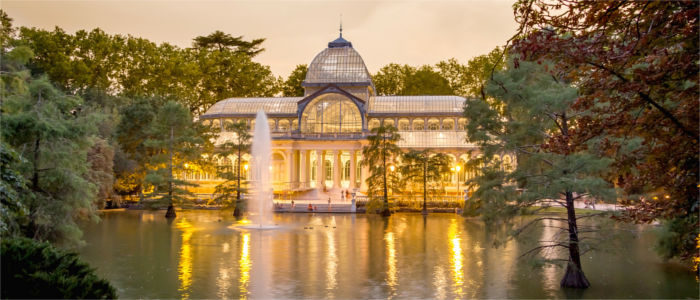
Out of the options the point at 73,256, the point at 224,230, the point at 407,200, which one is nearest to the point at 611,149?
the point at 73,256

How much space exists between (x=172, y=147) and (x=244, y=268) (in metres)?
24.6

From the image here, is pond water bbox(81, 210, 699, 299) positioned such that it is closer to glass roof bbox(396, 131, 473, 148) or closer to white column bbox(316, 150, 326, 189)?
white column bbox(316, 150, 326, 189)

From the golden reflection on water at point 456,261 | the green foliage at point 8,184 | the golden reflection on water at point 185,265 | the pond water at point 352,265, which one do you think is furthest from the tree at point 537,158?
the green foliage at point 8,184

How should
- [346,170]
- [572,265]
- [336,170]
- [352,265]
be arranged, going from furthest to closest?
[346,170] < [336,170] < [352,265] < [572,265]

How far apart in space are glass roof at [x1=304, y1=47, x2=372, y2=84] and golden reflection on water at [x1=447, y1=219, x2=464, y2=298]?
93.6 ft

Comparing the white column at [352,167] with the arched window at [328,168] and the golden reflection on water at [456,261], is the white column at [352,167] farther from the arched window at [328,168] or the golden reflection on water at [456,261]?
the golden reflection on water at [456,261]

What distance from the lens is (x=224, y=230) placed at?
33875 mm

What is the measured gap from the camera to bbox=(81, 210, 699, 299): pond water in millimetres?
18328

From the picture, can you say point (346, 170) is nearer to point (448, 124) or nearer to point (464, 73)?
point (448, 124)

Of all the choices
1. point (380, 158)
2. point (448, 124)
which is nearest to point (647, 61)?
point (380, 158)

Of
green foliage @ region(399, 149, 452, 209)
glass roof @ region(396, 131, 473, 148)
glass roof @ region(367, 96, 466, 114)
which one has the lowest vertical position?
green foliage @ region(399, 149, 452, 209)

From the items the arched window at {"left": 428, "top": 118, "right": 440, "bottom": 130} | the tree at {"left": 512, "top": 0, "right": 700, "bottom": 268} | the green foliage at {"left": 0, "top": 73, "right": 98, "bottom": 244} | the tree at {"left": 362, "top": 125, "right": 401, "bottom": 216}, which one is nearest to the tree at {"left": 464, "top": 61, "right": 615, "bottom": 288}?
the tree at {"left": 512, "top": 0, "right": 700, "bottom": 268}

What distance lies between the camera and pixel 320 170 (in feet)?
194

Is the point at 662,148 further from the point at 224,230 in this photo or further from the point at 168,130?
the point at 168,130
